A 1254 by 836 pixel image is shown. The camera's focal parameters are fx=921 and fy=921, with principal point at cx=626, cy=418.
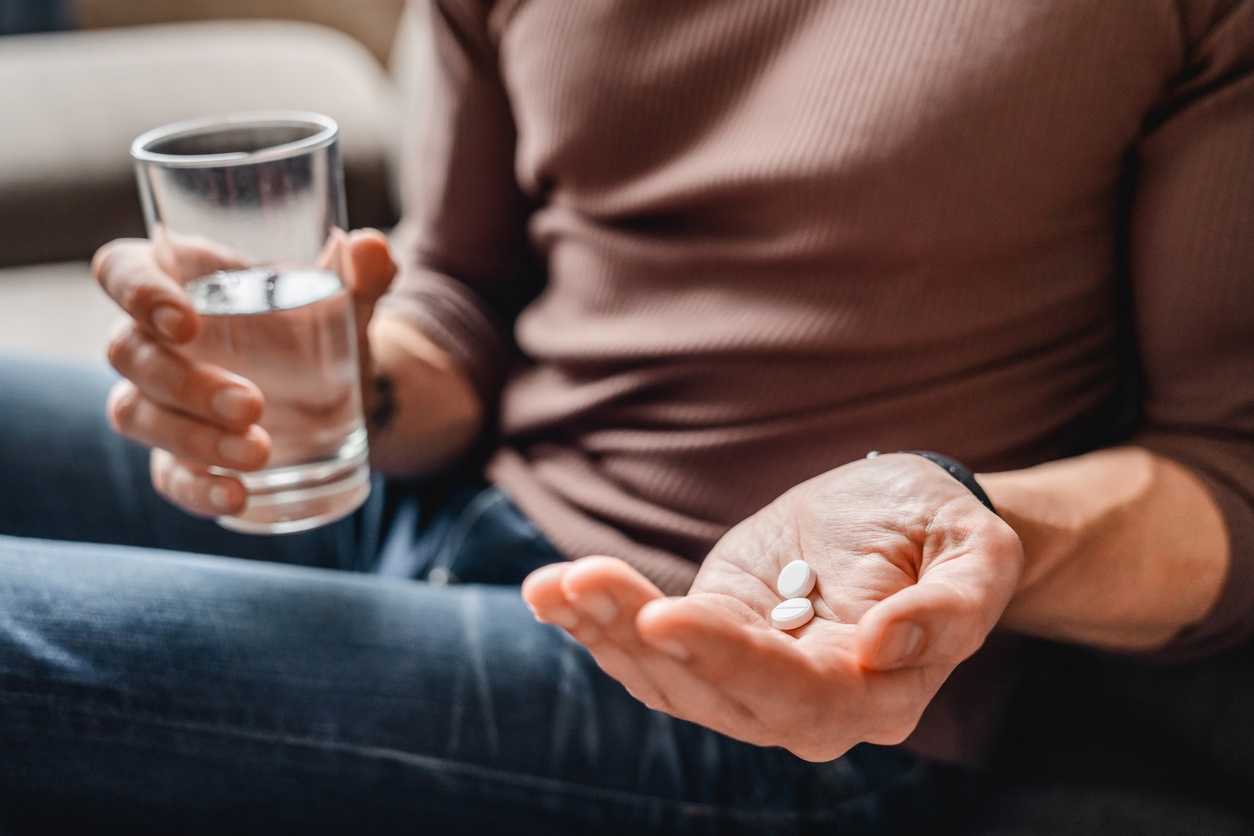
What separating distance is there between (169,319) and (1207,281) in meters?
0.58

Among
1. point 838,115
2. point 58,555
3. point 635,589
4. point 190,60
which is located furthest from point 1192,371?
point 190,60

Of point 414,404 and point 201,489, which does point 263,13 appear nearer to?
point 414,404

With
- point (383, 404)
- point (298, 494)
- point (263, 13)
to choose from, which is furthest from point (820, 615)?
point (263, 13)

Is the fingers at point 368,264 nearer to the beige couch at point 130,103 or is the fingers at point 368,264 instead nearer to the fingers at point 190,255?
the fingers at point 190,255

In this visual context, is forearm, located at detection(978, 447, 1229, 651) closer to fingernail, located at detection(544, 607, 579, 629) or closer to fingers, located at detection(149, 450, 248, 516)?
fingernail, located at detection(544, 607, 579, 629)

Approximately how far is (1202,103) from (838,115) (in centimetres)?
19

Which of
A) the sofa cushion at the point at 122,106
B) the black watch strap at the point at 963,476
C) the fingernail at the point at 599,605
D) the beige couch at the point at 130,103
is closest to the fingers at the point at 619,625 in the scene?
the fingernail at the point at 599,605

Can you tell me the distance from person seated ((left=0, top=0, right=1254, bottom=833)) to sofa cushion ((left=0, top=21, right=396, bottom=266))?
1042 millimetres

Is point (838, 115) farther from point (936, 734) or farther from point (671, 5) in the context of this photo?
point (936, 734)

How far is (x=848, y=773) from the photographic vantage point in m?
0.57

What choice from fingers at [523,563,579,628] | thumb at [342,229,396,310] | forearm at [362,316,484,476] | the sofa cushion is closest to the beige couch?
the sofa cushion

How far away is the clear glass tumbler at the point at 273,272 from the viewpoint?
517 millimetres

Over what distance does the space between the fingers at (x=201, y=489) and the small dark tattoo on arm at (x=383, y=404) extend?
0.53 ft

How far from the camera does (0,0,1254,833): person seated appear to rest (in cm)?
51
